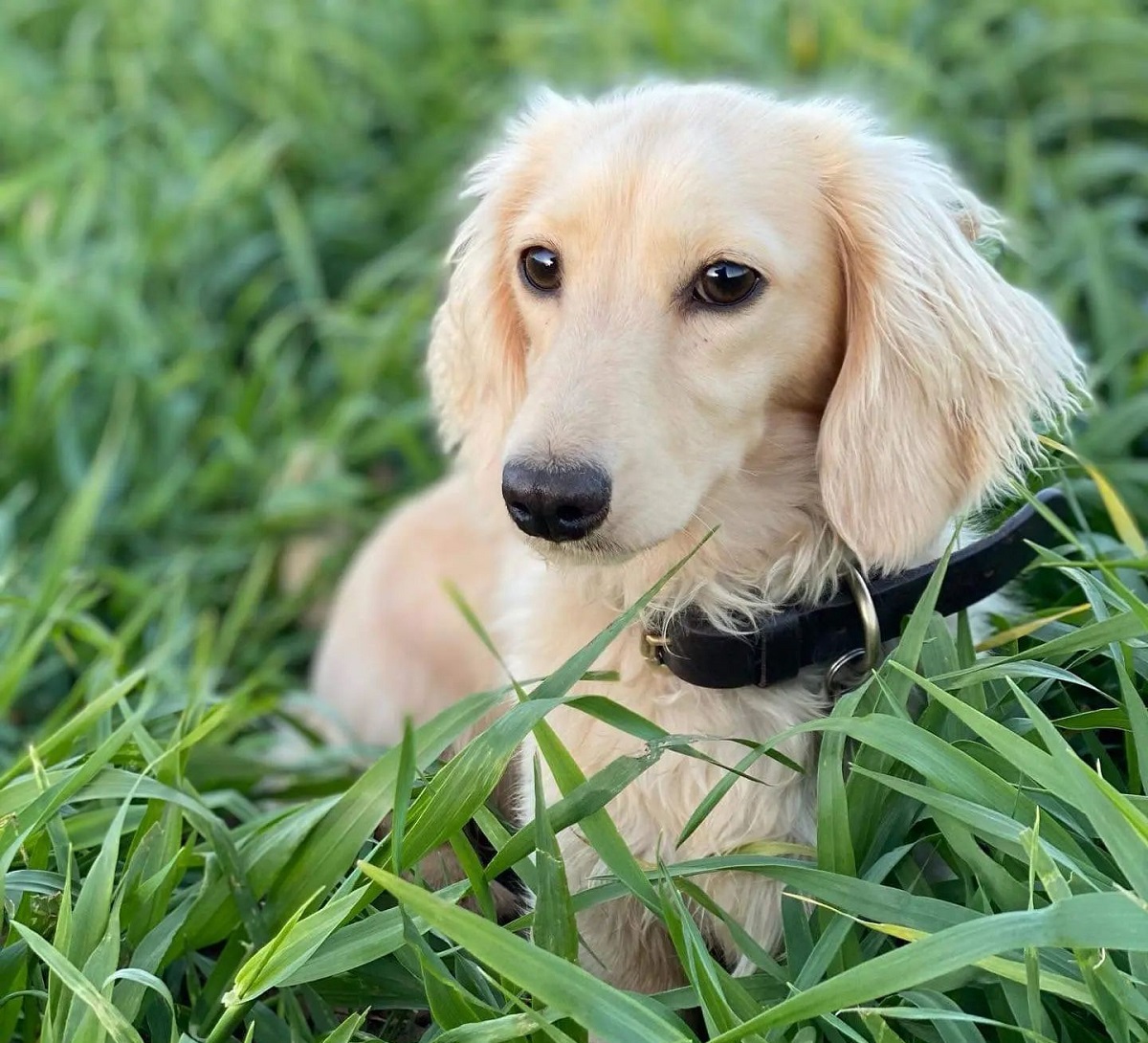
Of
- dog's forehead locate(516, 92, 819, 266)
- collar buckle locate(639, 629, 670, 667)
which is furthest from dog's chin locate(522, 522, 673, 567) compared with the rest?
dog's forehead locate(516, 92, 819, 266)

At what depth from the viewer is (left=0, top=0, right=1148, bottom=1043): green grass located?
60.1 inches

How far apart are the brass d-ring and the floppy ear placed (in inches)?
1.7

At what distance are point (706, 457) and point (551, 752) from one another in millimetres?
442

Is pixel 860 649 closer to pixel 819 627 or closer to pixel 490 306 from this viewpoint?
pixel 819 627

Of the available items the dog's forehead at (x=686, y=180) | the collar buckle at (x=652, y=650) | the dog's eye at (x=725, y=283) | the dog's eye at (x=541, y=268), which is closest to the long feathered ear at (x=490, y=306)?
the dog's eye at (x=541, y=268)

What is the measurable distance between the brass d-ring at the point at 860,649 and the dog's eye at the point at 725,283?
41 cm

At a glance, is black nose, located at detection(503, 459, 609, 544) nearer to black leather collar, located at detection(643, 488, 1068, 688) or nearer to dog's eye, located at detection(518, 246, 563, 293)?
black leather collar, located at detection(643, 488, 1068, 688)

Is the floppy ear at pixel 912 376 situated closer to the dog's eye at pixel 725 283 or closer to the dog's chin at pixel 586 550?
the dog's eye at pixel 725 283

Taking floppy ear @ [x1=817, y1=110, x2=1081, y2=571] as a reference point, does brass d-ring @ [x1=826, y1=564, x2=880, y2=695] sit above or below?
below

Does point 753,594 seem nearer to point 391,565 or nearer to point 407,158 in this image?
point 391,565

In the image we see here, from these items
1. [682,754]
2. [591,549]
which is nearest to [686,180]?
[591,549]

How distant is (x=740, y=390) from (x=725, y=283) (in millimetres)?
145

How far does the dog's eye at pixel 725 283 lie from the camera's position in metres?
1.80

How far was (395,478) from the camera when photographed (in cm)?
416
